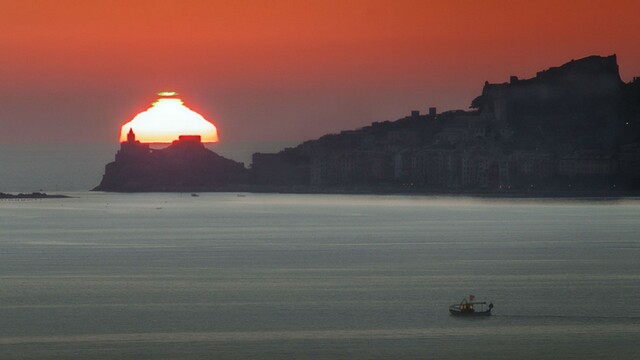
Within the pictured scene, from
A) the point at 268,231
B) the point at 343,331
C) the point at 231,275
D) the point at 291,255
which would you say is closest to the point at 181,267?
the point at 231,275

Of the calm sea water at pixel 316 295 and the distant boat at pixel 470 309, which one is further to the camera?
the distant boat at pixel 470 309

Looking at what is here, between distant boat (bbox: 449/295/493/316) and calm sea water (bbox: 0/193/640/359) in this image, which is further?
distant boat (bbox: 449/295/493/316)

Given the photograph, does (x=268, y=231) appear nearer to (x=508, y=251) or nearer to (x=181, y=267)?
(x=508, y=251)

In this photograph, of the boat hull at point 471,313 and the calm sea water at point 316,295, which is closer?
the calm sea water at point 316,295

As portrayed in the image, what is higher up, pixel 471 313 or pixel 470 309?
pixel 470 309

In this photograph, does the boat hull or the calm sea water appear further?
the boat hull

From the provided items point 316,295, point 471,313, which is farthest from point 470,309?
point 316,295

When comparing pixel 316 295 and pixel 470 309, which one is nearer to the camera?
pixel 470 309

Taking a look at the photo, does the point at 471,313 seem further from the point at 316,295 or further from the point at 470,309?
the point at 316,295
